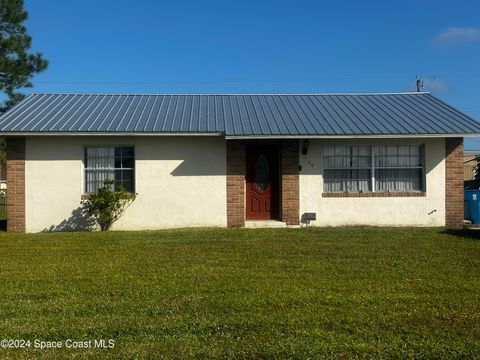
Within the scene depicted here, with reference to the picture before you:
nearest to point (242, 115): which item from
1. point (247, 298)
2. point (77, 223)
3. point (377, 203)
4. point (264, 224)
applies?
point (264, 224)

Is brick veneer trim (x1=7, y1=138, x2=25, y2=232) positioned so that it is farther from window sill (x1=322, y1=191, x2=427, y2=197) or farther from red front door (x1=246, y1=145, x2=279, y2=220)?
window sill (x1=322, y1=191, x2=427, y2=197)

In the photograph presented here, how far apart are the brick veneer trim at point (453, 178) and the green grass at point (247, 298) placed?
→ 3.22 metres

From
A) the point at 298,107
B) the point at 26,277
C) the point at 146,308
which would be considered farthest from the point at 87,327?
the point at 298,107

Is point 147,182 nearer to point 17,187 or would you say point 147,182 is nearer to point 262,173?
point 262,173

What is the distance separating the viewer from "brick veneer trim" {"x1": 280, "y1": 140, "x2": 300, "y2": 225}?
1362cm

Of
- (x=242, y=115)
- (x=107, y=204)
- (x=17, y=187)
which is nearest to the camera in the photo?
(x=107, y=204)

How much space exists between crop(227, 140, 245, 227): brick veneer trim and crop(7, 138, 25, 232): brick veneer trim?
17.5 ft

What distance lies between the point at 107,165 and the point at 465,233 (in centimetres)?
907

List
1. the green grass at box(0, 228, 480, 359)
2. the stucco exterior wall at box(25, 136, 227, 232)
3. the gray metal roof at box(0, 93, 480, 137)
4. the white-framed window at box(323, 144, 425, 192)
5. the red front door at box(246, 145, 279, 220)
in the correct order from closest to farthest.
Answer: the green grass at box(0, 228, 480, 359) → the gray metal roof at box(0, 93, 480, 137) → the stucco exterior wall at box(25, 136, 227, 232) → the white-framed window at box(323, 144, 425, 192) → the red front door at box(246, 145, 279, 220)

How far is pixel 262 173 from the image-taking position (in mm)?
14086

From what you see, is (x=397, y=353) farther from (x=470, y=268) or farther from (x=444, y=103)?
(x=444, y=103)

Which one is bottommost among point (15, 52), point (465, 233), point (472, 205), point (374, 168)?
point (465, 233)

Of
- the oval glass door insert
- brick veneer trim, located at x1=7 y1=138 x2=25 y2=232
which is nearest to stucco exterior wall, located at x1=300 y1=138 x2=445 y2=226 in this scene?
the oval glass door insert

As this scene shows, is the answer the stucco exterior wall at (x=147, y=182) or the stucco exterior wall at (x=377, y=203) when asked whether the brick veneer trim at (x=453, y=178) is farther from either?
the stucco exterior wall at (x=147, y=182)
